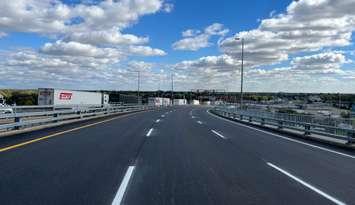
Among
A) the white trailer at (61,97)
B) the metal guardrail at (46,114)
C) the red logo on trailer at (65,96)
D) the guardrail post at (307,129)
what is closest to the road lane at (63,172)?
the metal guardrail at (46,114)

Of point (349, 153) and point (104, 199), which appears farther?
point (349, 153)

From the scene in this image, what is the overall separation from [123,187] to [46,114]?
1592 cm

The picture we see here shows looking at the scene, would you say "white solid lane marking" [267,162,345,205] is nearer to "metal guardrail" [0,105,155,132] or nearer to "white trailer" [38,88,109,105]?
"metal guardrail" [0,105,155,132]

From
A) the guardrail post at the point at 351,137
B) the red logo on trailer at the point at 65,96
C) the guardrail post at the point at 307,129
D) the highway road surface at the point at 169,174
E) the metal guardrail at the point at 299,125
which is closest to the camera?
the highway road surface at the point at 169,174

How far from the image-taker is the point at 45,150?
12789mm

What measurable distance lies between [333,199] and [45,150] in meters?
8.90

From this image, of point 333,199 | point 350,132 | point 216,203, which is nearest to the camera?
point 216,203

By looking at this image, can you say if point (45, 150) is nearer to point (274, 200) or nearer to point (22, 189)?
point (22, 189)

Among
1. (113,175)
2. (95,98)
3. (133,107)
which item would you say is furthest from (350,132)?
(95,98)

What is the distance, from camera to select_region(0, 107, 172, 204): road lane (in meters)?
6.89

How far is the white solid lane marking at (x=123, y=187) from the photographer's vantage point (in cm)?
664

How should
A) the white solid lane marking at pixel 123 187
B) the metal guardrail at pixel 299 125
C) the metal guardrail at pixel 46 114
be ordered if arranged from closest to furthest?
the white solid lane marking at pixel 123 187
the metal guardrail at pixel 299 125
the metal guardrail at pixel 46 114

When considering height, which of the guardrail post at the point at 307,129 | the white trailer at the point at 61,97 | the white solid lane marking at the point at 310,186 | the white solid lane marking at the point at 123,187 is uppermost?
the white trailer at the point at 61,97

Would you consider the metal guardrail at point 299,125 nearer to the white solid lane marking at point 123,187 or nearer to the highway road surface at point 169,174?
the highway road surface at point 169,174
